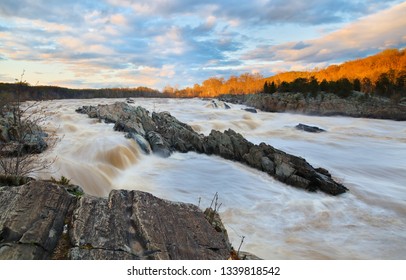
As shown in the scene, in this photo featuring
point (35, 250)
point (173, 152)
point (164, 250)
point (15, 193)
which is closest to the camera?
point (35, 250)

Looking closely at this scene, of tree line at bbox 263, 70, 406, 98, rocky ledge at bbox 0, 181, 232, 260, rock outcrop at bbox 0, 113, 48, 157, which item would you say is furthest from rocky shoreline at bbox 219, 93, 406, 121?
rocky ledge at bbox 0, 181, 232, 260

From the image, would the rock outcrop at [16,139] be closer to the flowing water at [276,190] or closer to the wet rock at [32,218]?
the flowing water at [276,190]

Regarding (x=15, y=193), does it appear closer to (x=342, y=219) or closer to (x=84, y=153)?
(x=342, y=219)

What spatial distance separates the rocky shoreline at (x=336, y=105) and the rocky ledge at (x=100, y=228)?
44688mm

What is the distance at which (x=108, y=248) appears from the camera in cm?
438

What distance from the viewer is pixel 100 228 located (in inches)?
186

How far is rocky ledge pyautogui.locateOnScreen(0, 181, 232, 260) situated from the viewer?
4.27 meters

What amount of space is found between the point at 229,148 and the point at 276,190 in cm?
565

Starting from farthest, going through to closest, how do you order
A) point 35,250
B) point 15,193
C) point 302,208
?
point 302,208, point 15,193, point 35,250

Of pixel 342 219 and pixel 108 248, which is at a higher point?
pixel 108 248

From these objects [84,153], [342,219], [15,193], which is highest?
[15,193]

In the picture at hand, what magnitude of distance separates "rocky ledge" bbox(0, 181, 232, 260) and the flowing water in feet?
11.6

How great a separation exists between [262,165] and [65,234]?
1190cm

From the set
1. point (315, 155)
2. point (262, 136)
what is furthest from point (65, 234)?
point (262, 136)
